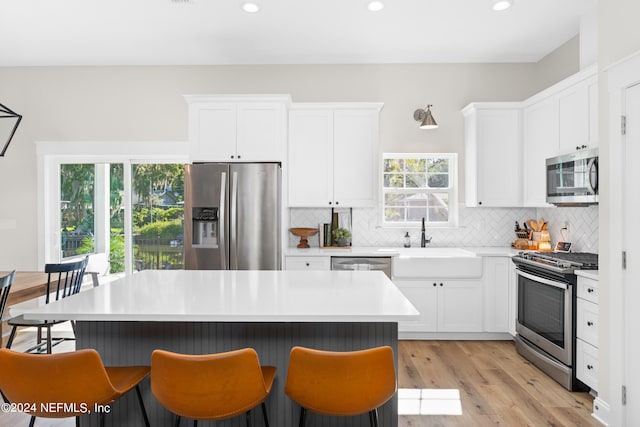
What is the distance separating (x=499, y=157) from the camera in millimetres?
4336

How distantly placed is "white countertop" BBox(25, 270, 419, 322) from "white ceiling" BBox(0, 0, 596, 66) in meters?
2.31

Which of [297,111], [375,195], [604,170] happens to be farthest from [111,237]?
[604,170]

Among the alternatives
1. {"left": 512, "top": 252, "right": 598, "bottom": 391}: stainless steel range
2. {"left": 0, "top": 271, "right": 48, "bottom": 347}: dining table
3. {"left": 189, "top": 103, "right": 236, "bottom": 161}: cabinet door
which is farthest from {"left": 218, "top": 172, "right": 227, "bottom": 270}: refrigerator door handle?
{"left": 512, "top": 252, "right": 598, "bottom": 391}: stainless steel range

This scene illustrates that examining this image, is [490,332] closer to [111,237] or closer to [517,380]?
[517,380]

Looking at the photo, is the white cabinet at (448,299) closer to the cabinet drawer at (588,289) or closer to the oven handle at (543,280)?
the oven handle at (543,280)

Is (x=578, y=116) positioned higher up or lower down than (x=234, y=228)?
higher up

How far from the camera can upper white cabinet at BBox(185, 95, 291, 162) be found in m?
4.11

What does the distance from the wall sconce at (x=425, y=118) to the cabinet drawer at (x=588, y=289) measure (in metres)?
1.99

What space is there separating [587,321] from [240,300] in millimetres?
2416

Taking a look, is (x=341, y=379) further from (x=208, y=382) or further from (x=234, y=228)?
(x=234, y=228)

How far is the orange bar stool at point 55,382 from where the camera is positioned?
5.08 ft

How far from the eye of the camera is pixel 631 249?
2.36m

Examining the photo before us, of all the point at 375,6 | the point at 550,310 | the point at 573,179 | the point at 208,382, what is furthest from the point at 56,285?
the point at 573,179

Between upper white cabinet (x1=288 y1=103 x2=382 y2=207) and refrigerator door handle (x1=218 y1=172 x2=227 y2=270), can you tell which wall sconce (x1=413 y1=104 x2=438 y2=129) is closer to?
upper white cabinet (x1=288 y1=103 x2=382 y2=207)
